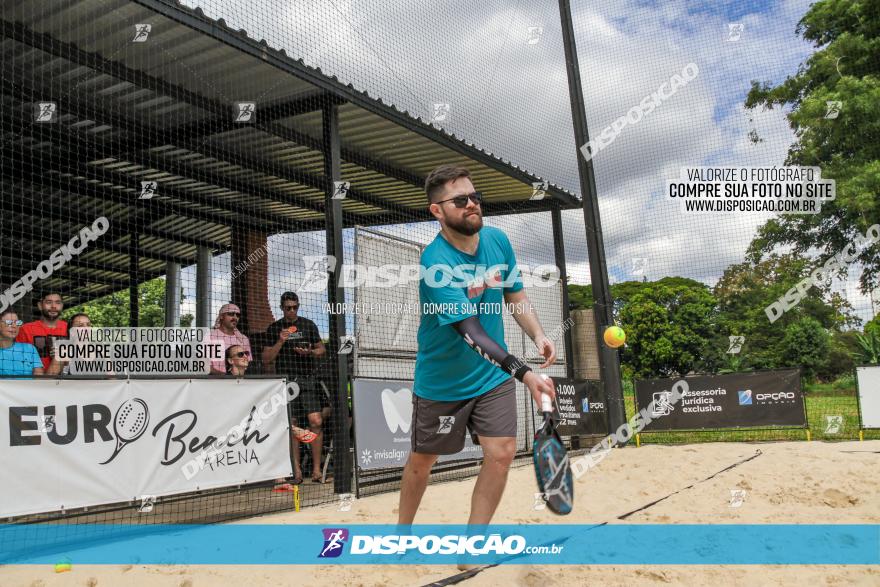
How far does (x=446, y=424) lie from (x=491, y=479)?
338 millimetres

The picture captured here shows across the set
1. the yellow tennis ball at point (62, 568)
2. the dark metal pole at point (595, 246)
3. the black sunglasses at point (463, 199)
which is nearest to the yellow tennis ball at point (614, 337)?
the dark metal pole at point (595, 246)

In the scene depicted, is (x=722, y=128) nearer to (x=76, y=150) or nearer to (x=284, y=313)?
(x=284, y=313)

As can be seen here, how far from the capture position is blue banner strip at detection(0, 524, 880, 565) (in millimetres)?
3461

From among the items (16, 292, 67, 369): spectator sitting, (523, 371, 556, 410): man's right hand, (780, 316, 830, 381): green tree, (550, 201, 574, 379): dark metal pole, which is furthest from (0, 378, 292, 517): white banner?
(780, 316, 830, 381): green tree

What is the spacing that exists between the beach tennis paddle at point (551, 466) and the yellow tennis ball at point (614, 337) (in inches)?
249

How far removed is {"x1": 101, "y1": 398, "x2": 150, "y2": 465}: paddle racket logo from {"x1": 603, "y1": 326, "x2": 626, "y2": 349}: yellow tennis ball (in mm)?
5845

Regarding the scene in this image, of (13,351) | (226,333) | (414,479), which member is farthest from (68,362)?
(414,479)

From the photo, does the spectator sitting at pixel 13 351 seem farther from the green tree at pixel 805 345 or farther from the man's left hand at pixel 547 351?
the green tree at pixel 805 345

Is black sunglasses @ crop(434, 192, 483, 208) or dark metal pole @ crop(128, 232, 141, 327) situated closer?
black sunglasses @ crop(434, 192, 483, 208)

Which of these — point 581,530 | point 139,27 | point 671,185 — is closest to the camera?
point 581,530

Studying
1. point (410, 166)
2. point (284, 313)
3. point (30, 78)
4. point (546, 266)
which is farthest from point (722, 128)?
point (30, 78)

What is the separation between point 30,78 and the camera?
677 centimetres

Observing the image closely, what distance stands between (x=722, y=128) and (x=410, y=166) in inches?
182

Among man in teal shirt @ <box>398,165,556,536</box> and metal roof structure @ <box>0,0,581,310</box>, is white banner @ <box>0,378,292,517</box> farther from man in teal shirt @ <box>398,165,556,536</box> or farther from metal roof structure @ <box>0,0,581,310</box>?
metal roof structure @ <box>0,0,581,310</box>
